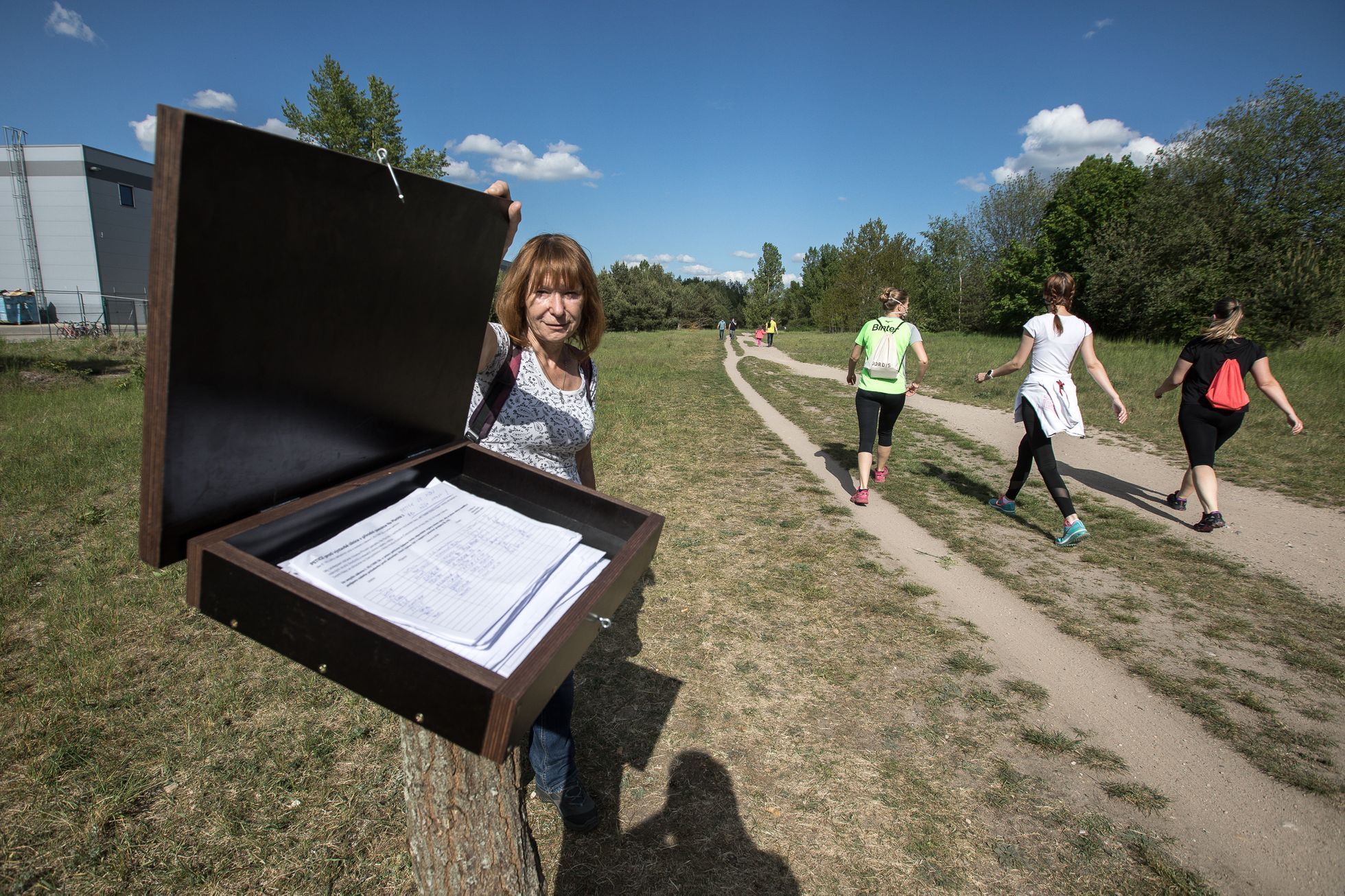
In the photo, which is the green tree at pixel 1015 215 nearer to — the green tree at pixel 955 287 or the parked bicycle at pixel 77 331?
the green tree at pixel 955 287

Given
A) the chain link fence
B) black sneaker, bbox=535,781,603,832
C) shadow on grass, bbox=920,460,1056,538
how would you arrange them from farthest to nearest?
the chain link fence, shadow on grass, bbox=920,460,1056,538, black sneaker, bbox=535,781,603,832

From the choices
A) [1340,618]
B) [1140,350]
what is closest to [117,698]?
[1340,618]

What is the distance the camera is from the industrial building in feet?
116

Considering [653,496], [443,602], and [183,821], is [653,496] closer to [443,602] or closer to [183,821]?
[183,821]

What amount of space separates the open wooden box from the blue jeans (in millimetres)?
1039

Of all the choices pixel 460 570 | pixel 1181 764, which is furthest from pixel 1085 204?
pixel 460 570

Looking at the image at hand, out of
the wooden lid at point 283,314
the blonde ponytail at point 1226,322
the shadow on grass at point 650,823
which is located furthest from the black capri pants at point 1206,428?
the wooden lid at point 283,314

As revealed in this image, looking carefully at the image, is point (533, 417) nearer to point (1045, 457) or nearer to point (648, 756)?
point (648, 756)

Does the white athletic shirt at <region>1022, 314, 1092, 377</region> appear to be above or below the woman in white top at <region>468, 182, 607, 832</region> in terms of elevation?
above

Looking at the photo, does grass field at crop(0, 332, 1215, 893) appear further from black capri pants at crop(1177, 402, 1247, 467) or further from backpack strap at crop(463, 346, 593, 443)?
black capri pants at crop(1177, 402, 1247, 467)

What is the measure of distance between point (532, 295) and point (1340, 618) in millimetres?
5750

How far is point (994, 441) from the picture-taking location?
9.92 metres

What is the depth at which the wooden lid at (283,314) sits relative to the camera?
0.92 m

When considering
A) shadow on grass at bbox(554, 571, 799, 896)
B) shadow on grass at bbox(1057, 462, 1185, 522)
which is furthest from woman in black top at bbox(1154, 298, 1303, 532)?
shadow on grass at bbox(554, 571, 799, 896)
